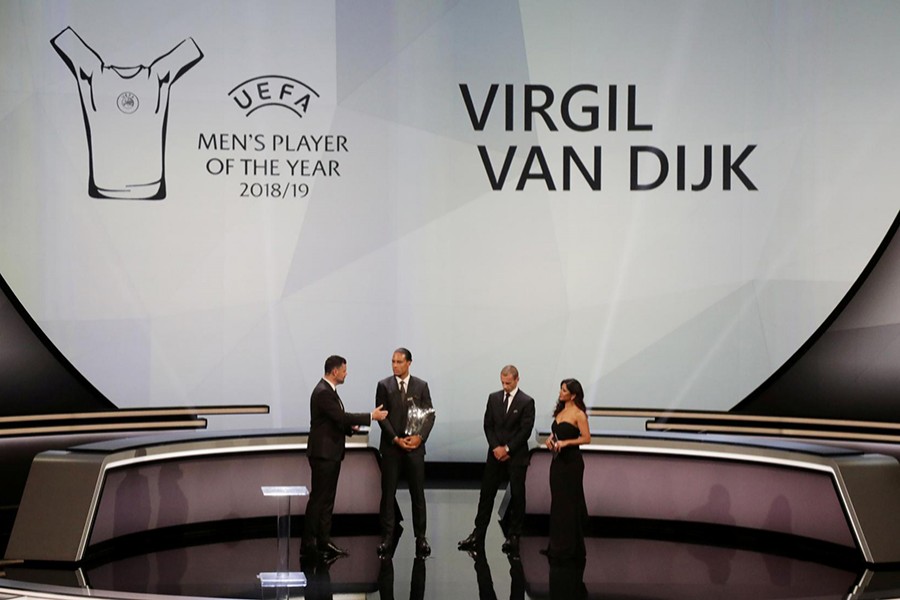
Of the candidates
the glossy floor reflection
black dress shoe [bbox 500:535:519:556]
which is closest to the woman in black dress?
the glossy floor reflection

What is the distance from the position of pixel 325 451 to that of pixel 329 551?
66cm

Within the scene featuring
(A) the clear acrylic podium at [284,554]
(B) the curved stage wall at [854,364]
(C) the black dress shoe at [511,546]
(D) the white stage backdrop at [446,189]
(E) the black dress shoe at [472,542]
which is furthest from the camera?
(D) the white stage backdrop at [446,189]

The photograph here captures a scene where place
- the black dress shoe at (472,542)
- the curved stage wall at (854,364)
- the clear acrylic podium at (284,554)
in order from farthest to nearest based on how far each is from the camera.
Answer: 1. the curved stage wall at (854,364)
2. the black dress shoe at (472,542)
3. the clear acrylic podium at (284,554)

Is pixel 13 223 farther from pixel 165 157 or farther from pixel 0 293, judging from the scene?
pixel 165 157

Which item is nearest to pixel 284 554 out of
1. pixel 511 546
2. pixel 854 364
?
pixel 511 546

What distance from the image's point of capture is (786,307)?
1002 centimetres

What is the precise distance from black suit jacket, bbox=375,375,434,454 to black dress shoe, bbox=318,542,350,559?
72cm

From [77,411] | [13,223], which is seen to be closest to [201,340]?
[77,411]

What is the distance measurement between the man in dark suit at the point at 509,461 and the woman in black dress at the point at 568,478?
0.41 metres

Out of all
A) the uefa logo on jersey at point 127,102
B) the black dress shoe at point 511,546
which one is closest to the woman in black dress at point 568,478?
the black dress shoe at point 511,546

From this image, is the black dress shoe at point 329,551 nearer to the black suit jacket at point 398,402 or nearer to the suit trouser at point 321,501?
the suit trouser at point 321,501

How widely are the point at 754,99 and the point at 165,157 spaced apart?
5.55 m

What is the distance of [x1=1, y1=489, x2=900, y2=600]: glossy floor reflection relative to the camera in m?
6.12

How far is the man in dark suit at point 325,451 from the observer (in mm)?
7160
